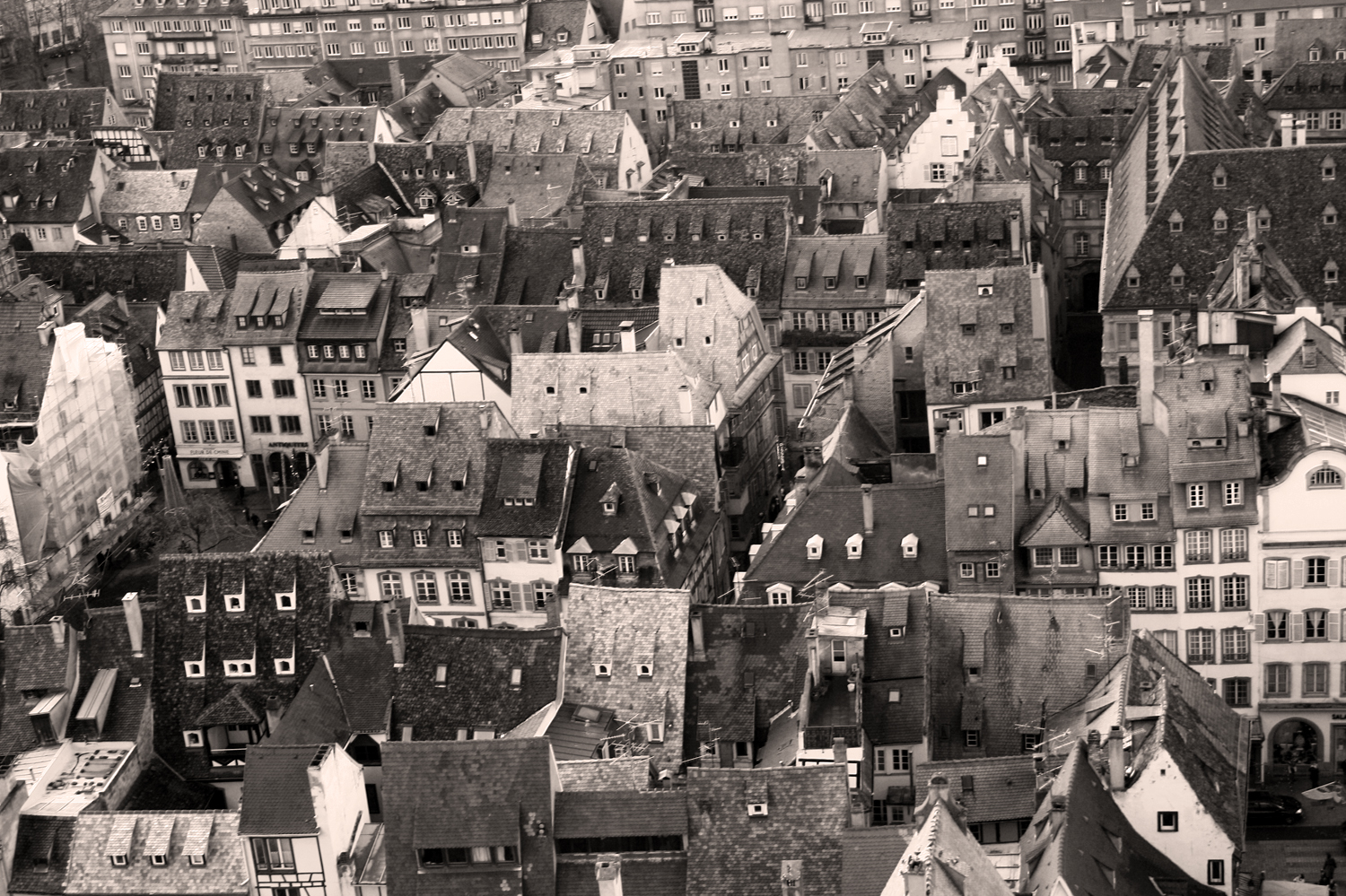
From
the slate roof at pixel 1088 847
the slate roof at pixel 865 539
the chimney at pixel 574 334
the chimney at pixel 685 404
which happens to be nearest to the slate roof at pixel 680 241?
the chimney at pixel 574 334

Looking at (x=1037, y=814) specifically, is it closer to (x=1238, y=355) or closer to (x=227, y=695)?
(x=1238, y=355)

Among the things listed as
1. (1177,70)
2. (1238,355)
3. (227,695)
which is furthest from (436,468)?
(1177,70)

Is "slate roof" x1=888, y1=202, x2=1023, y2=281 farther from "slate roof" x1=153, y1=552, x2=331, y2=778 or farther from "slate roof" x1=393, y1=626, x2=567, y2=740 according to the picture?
"slate roof" x1=153, y1=552, x2=331, y2=778

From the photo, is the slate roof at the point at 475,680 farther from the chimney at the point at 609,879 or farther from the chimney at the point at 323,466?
the chimney at the point at 323,466

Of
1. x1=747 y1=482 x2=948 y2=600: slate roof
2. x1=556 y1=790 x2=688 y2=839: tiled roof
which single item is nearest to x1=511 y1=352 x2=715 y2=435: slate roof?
x1=747 y1=482 x2=948 y2=600: slate roof

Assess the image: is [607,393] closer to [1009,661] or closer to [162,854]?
[1009,661]

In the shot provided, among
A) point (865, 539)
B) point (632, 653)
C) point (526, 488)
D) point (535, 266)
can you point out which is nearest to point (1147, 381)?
point (865, 539)
